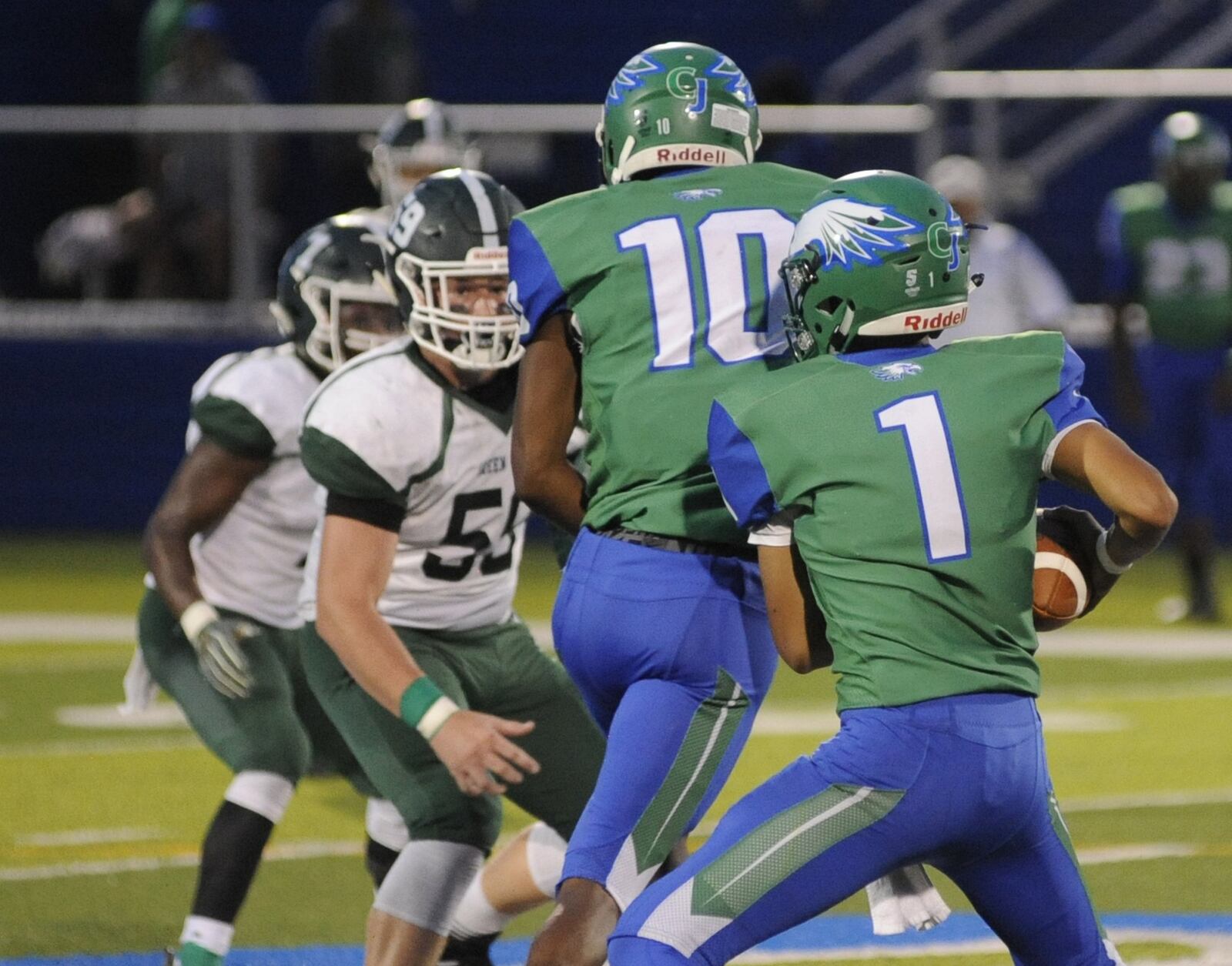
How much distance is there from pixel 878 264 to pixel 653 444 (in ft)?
1.80

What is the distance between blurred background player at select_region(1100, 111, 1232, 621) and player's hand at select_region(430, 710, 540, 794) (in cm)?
710

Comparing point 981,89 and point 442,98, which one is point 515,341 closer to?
point 981,89

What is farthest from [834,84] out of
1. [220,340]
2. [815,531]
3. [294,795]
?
[815,531]

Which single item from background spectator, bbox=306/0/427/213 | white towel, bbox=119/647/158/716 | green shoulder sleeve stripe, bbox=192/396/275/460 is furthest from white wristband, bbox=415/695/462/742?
background spectator, bbox=306/0/427/213

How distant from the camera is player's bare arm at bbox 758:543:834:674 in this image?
3461 mm

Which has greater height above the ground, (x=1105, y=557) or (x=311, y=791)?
(x=1105, y=557)

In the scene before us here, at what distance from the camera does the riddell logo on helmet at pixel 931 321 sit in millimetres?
3498

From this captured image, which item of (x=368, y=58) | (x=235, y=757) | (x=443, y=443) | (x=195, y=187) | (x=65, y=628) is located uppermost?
(x=368, y=58)

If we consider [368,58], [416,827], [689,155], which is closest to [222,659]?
[416,827]

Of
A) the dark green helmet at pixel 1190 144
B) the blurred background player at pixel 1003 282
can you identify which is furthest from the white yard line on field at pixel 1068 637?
the dark green helmet at pixel 1190 144

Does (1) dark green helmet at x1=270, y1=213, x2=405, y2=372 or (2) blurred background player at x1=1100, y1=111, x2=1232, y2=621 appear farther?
(2) blurred background player at x1=1100, y1=111, x2=1232, y2=621

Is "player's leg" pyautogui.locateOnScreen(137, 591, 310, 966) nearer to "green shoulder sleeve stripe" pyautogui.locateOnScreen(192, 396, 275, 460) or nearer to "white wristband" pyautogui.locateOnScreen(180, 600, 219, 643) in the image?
"white wristband" pyautogui.locateOnScreen(180, 600, 219, 643)

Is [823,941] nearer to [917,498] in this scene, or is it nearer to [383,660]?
[383,660]

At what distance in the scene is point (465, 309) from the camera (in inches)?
170
